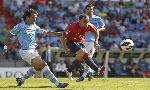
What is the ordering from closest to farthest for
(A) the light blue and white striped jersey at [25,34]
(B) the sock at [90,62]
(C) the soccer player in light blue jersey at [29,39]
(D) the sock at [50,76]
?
(D) the sock at [50,76] → (C) the soccer player in light blue jersey at [29,39] → (A) the light blue and white striped jersey at [25,34] → (B) the sock at [90,62]

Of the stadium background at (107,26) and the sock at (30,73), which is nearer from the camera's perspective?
the sock at (30,73)

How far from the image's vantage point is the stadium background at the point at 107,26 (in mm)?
32781

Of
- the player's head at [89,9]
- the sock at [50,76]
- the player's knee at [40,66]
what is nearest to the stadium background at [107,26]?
the player's head at [89,9]

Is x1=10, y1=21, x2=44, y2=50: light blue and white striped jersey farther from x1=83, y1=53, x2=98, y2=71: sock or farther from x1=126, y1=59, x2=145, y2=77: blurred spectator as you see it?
x1=126, y1=59, x2=145, y2=77: blurred spectator

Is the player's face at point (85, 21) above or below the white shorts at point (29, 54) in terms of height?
above

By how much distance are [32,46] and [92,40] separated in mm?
4133

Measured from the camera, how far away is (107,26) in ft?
117

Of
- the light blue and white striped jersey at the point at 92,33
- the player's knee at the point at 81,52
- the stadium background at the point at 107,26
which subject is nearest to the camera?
the player's knee at the point at 81,52

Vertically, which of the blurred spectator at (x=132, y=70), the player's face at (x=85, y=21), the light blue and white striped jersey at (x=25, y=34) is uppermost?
the player's face at (x=85, y=21)

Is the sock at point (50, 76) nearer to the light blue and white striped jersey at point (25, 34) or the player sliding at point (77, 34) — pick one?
the light blue and white striped jersey at point (25, 34)

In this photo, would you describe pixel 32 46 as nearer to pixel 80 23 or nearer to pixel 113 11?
pixel 80 23

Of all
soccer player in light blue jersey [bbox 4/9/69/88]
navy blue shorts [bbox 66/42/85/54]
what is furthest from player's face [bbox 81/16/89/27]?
soccer player in light blue jersey [bbox 4/9/69/88]

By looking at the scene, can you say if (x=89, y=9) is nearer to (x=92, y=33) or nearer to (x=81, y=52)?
(x=92, y=33)

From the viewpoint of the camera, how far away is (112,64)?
109 ft
